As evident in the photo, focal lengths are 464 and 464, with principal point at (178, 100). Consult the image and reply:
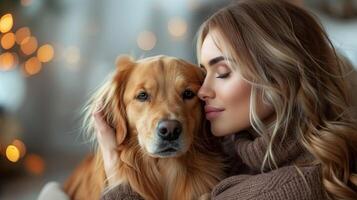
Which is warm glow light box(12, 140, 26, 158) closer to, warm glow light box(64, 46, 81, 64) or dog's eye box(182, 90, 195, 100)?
warm glow light box(64, 46, 81, 64)

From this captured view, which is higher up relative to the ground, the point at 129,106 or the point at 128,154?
the point at 129,106

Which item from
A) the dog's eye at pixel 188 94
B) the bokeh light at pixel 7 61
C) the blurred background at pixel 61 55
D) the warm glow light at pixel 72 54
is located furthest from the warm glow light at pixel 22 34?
the dog's eye at pixel 188 94

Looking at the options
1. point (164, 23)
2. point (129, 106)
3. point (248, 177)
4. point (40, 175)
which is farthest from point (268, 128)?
point (40, 175)

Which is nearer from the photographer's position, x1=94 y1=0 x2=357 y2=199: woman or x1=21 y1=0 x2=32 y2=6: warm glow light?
x1=94 y1=0 x2=357 y2=199: woman

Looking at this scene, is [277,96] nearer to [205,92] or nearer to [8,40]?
[205,92]

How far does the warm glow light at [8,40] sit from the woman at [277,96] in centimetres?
205

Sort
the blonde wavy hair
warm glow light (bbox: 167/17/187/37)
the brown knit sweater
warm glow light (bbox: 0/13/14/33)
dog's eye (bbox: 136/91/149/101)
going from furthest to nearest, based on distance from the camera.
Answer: warm glow light (bbox: 167/17/187/37) → warm glow light (bbox: 0/13/14/33) → dog's eye (bbox: 136/91/149/101) → the blonde wavy hair → the brown knit sweater

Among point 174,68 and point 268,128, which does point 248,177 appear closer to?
point 268,128

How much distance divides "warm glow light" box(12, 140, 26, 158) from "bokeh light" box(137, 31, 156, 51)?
1114mm

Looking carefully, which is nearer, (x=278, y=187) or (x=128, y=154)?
(x=278, y=187)

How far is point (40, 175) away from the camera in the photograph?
3.35 metres

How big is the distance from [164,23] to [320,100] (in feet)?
6.59

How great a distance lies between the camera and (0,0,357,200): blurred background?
126 inches

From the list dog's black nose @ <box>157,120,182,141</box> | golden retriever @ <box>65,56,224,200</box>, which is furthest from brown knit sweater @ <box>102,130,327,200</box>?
dog's black nose @ <box>157,120,182,141</box>
